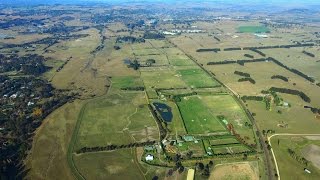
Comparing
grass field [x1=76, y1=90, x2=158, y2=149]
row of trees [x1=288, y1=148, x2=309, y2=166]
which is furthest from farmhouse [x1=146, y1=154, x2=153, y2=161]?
row of trees [x1=288, y1=148, x2=309, y2=166]

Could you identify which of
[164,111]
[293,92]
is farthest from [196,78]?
[293,92]

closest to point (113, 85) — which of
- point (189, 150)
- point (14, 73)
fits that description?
point (14, 73)

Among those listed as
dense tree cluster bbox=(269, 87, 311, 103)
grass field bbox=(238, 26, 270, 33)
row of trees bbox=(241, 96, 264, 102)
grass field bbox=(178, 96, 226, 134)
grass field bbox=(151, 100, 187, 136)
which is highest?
grass field bbox=(238, 26, 270, 33)

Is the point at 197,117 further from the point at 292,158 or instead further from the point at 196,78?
the point at 196,78

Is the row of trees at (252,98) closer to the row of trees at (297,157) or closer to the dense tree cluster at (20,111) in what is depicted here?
the row of trees at (297,157)

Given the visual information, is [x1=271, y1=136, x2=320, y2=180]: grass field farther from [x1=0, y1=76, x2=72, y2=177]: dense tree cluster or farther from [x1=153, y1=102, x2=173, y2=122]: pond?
[x1=0, y1=76, x2=72, y2=177]: dense tree cluster

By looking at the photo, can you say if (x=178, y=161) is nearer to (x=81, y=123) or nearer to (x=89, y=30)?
(x=81, y=123)
